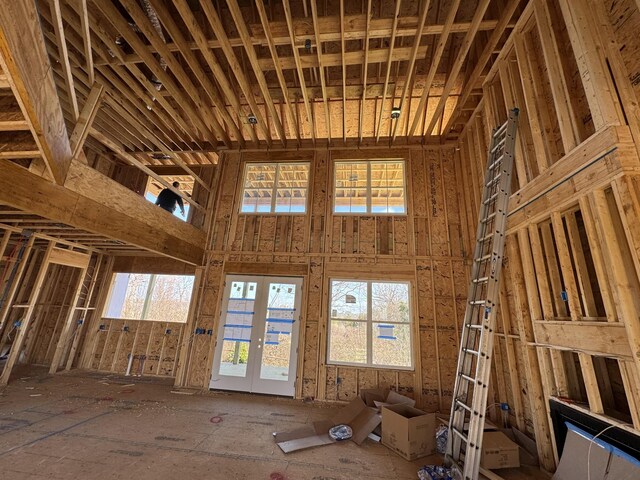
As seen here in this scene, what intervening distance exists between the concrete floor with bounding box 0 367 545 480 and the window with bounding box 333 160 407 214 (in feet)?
14.4

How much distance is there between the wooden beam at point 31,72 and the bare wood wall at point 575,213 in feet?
15.1

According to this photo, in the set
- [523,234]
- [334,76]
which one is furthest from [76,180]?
[523,234]

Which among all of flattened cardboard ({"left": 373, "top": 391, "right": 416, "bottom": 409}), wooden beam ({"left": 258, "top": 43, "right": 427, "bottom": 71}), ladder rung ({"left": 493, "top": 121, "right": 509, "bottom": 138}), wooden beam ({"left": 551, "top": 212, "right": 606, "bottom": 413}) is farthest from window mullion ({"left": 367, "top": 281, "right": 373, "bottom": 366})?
wooden beam ({"left": 258, "top": 43, "right": 427, "bottom": 71})

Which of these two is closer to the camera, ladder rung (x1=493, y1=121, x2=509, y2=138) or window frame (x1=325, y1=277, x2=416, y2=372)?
ladder rung (x1=493, y1=121, x2=509, y2=138)

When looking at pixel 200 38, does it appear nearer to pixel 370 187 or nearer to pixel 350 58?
pixel 350 58

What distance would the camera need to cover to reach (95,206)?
12.7 feet

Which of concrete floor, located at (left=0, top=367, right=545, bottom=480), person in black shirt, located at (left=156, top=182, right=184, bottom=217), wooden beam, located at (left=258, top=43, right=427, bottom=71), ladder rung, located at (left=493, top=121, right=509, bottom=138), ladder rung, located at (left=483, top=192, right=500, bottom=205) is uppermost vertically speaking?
wooden beam, located at (left=258, top=43, right=427, bottom=71)

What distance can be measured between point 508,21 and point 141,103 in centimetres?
714

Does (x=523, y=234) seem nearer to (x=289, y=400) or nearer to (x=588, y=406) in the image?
(x=588, y=406)

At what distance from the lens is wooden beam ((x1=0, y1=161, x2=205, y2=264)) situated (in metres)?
3.03

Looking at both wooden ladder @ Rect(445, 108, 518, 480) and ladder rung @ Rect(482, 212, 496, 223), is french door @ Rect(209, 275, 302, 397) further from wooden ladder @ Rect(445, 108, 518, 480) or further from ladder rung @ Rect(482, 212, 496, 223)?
ladder rung @ Rect(482, 212, 496, 223)

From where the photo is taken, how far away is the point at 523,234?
373cm

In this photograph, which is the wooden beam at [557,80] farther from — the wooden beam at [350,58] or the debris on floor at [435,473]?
the debris on floor at [435,473]

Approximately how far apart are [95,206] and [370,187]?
538cm
